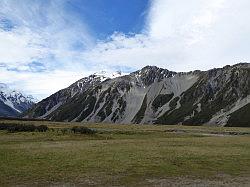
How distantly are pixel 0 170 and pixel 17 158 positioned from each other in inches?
313


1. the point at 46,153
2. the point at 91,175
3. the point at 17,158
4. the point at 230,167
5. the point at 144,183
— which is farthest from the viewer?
the point at 46,153

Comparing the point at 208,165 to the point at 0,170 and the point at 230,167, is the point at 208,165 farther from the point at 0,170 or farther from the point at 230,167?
the point at 0,170

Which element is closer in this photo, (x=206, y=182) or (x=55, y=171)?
(x=206, y=182)

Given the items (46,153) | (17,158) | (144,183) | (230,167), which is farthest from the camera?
(46,153)

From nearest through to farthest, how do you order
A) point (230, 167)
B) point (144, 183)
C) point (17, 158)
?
point (144, 183) < point (230, 167) < point (17, 158)

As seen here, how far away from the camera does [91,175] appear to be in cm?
3669

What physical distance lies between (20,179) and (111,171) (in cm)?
844

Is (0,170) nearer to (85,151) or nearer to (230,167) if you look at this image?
(85,151)

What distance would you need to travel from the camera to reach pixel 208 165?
44094mm

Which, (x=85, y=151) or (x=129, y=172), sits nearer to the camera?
(x=129, y=172)

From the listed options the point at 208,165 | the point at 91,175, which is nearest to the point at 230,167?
the point at 208,165

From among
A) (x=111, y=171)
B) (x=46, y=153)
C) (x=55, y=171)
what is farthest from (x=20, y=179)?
(x=46, y=153)

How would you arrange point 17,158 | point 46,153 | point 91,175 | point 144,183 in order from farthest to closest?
point 46,153, point 17,158, point 91,175, point 144,183

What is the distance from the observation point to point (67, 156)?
157 feet
